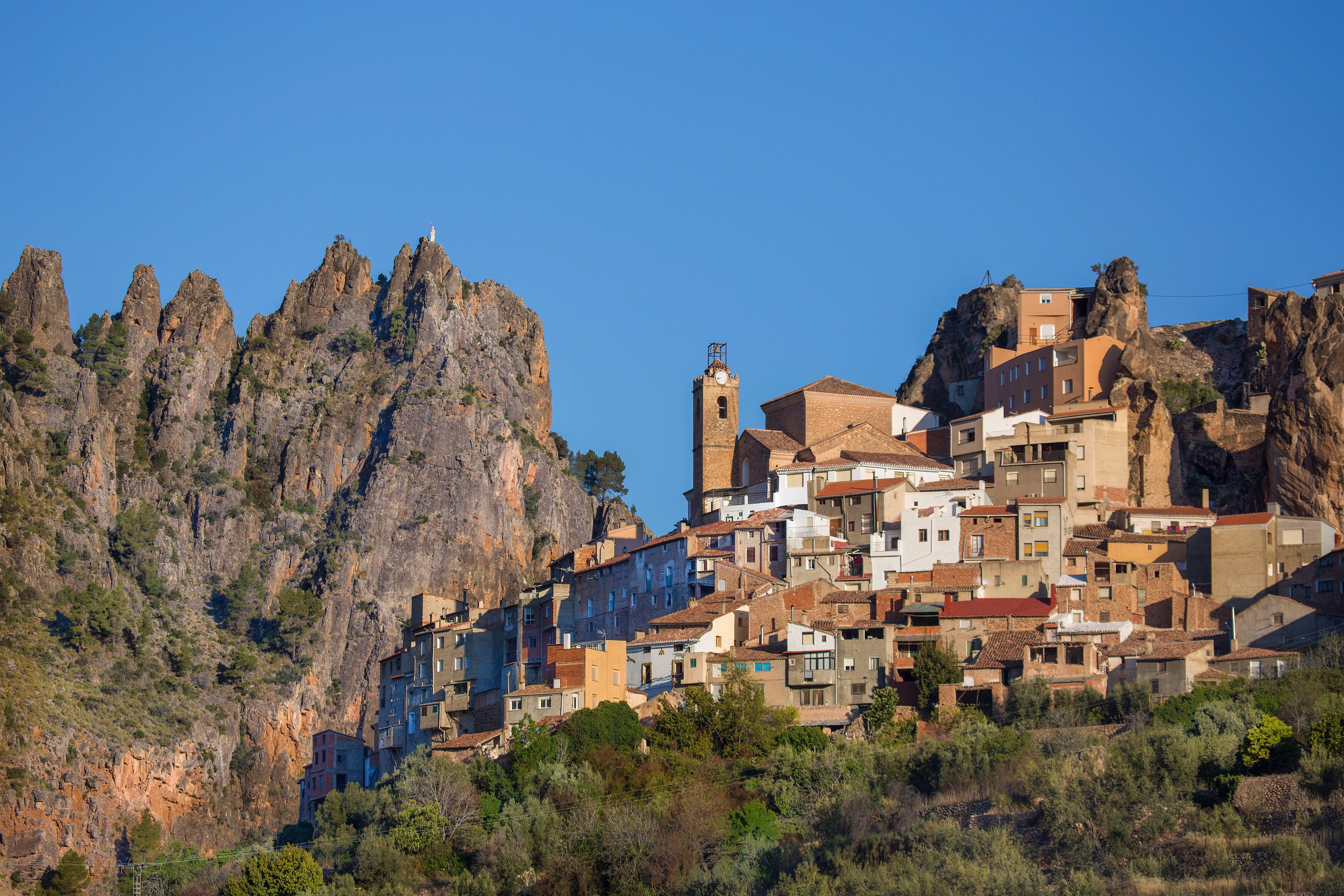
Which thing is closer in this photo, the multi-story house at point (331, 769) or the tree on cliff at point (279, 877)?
the tree on cliff at point (279, 877)

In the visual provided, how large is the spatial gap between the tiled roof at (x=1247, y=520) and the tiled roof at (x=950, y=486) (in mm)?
11597

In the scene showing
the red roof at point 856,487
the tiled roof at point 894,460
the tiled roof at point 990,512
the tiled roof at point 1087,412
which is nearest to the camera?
the tiled roof at point 990,512

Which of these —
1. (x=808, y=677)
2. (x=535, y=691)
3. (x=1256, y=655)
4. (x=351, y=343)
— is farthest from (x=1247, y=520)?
(x=351, y=343)

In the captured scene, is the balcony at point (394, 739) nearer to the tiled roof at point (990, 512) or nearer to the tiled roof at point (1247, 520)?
the tiled roof at point (990, 512)

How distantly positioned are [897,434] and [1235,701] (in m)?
42.1

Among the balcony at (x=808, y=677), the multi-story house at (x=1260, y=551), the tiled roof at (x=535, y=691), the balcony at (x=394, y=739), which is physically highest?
the multi-story house at (x=1260, y=551)

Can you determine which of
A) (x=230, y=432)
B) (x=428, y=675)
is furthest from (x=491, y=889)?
(x=230, y=432)

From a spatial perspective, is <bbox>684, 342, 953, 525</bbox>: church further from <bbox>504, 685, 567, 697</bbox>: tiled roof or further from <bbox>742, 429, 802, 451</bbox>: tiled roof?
<bbox>504, 685, 567, 697</bbox>: tiled roof

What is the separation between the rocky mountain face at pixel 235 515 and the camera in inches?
4190

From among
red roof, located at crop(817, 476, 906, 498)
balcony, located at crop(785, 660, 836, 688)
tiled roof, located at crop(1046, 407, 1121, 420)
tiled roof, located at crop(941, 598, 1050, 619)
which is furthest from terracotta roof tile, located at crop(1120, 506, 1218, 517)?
balcony, located at crop(785, 660, 836, 688)

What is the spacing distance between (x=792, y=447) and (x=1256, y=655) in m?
34.7

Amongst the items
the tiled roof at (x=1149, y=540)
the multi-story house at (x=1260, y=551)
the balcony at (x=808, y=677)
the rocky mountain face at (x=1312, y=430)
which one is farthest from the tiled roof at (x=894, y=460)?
the balcony at (x=808, y=677)

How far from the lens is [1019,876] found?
136 feet

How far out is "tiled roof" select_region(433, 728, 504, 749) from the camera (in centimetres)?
7150
